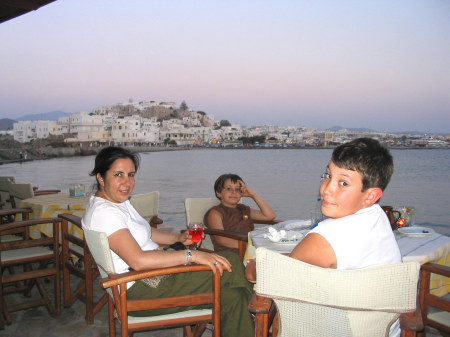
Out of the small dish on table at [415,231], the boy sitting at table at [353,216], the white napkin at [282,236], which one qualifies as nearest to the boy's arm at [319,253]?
the boy sitting at table at [353,216]

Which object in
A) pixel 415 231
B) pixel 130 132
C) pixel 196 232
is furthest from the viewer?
pixel 130 132

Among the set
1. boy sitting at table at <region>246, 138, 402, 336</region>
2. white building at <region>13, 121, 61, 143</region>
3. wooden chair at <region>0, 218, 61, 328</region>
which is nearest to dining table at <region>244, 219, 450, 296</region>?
boy sitting at table at <region>246, 138, 402, 336</region>

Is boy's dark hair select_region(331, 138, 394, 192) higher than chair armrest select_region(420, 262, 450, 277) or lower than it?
higher

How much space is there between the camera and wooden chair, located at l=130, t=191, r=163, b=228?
3265 mm

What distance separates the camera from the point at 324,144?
98.4 meters

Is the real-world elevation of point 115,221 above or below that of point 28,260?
above

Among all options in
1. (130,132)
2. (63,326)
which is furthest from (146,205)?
(130,132)

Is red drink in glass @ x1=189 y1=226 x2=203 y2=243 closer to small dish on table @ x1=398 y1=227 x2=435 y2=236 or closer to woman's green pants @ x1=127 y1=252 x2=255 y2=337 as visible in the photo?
woman's green pants @ x1=127 y1=252 x2=255 y2=337

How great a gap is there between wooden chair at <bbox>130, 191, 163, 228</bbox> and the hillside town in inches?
3257

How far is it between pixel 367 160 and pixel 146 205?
2340 millimetres

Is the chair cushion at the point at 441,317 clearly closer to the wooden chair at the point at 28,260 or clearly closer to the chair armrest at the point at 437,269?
the chair armrest at the point at 437,269

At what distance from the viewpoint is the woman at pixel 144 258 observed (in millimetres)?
1899

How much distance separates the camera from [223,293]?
1.98 m

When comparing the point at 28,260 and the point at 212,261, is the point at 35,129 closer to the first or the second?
the point at 28,260
